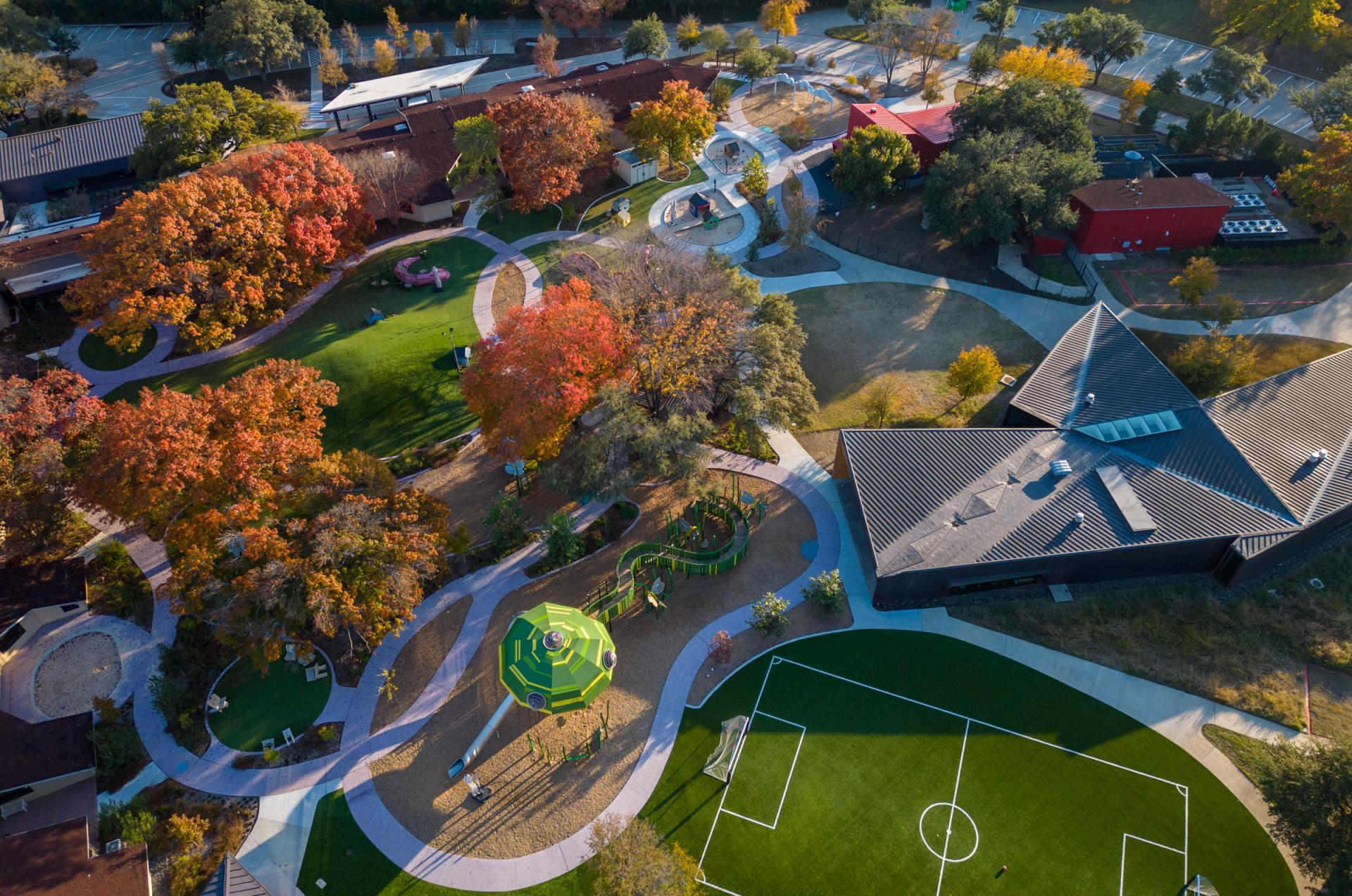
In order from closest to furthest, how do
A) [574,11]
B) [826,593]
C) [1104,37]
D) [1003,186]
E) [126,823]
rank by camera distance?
[126,823] → [826,593] → [1003,186] → [1104,37] → [574,11]

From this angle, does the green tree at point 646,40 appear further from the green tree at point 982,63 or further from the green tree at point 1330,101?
the green tree at point 1330,101

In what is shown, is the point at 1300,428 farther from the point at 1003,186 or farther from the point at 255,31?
the point at 255,31

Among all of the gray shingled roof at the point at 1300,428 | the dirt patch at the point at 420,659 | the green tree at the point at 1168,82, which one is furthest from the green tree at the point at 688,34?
the dirt patch at the point at 420,659

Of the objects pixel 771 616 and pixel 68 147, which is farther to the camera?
pixel 68 147

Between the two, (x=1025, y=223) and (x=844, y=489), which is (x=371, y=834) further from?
(x=1025, y=223)

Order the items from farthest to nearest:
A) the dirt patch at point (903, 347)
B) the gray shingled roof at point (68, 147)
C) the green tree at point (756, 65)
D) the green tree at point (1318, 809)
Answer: the green tree at point (756, 65) → the gray shingled roof at point (68, 147) → the dirt patch at point (903, 347) → the green tree at point (1318, 809)

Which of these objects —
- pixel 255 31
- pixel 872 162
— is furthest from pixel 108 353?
pixel 872 162

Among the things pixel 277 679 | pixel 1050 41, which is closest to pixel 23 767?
pixel 277 679
